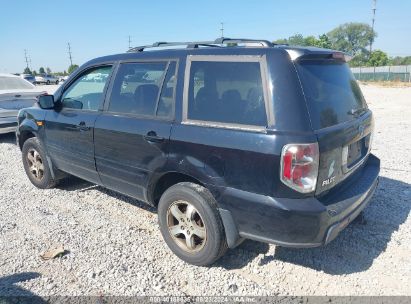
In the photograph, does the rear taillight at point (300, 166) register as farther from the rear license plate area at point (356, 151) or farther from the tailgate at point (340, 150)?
the rear license plate area at point (356, 151)

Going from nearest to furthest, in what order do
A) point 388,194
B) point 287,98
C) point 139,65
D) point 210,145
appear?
point 287,98
point 210,145
point 139,65
point 388,194

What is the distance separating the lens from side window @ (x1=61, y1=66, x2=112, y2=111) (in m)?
4.00

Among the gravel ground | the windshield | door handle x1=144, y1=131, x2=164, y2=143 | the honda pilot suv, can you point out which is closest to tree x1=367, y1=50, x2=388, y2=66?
the windshield

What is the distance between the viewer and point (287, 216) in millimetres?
2535

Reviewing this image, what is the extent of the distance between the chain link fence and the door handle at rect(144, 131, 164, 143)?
154 ft

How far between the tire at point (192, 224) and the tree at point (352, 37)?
10336cm

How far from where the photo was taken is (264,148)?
8.32 ft

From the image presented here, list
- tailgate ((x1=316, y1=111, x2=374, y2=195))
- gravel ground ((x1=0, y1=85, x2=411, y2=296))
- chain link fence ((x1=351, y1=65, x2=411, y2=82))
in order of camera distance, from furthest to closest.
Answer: chain link fence ((x1=351, y1=65, x2=411, y2=82)) < gravel ground ((x1=0, y1=85, x2=411, y2=296)) < tailgate ((x1=316, y1=111, x2=374, y2=195))

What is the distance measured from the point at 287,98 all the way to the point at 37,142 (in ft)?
12.7

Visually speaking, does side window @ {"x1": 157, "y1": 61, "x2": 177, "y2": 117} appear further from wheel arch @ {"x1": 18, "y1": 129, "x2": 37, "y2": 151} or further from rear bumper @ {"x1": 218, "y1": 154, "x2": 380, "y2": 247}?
wheel arch @ {"x1": 18, "y1": 129, "x2": 37, "y2": 151}

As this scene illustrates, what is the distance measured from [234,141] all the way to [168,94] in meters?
0.93

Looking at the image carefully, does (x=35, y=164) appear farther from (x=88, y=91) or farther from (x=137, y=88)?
(x=137, y=88)

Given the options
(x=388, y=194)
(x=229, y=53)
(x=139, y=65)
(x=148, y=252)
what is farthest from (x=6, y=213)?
(x=388, y=194)

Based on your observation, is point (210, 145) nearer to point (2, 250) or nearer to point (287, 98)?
point (287, 98)
